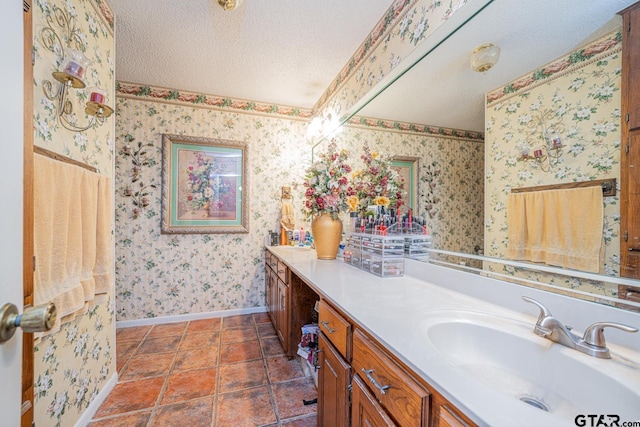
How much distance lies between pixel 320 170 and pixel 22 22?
1549 millimetres

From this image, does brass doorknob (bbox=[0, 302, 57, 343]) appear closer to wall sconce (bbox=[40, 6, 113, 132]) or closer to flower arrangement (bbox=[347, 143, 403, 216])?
wall sconce (bbox=[40, 6, 113, 132])

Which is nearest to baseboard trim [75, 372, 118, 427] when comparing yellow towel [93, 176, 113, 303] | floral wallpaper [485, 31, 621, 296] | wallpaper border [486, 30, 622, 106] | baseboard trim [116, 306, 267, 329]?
yellow towel [93, 176, 113, 303]

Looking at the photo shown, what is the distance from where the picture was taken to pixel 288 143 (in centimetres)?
311

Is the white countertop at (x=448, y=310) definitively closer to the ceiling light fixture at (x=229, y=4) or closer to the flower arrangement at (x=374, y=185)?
the flower arrangement at (x=374, y=185)

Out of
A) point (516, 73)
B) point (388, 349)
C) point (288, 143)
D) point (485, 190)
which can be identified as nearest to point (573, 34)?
point (516, 73)

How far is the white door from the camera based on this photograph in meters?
0.50

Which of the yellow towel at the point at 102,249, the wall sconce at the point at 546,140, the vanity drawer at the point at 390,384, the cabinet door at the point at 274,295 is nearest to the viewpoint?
the vanity drawer at the point at 390,384

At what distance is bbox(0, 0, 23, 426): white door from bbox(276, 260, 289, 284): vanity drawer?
4.83ft

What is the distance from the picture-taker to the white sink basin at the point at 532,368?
56 cm

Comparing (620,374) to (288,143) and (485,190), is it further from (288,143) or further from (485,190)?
(288,143)

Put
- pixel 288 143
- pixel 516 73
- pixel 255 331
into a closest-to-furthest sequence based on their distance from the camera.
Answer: pixel 516 73, pixel 255 331, pixel 288 143

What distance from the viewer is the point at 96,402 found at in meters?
1.50

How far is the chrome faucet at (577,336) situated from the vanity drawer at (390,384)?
0.45m

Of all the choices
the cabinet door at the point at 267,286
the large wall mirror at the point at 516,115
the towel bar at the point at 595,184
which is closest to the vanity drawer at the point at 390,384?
the large wall mirror at the point at 516,115
